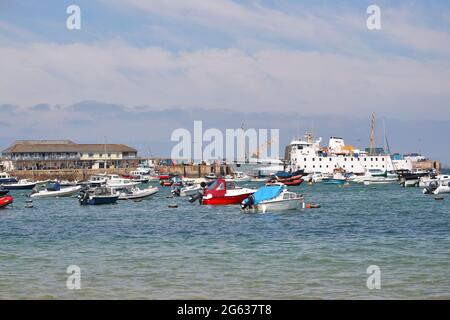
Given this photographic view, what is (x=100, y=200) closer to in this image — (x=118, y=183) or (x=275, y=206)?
(x=275, y=206)

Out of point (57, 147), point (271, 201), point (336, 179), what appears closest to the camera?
point (271, 201)

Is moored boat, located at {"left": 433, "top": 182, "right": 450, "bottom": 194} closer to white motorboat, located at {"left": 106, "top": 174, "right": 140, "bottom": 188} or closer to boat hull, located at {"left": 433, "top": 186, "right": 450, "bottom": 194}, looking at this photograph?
boat hull, located at {"left": 433, "top": 186, "right": 450, "bottom": 194}

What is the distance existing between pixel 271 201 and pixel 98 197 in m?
21.0

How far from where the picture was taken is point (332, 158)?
15550cm

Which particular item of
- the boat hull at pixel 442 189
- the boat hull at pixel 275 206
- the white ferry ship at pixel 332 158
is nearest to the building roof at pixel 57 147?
the white ferry ship at pixel 332 158

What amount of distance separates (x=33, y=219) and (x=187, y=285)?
102 ft

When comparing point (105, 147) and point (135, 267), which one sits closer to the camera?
point (135, 267)

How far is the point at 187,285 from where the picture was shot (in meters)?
19.4

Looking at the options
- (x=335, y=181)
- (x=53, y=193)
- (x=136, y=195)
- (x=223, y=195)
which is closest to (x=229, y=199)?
(x=223, y=195)

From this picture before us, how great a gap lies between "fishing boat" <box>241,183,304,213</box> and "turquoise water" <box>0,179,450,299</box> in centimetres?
301

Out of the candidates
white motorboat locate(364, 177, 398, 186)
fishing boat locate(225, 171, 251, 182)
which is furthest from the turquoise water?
fishing boat locate(225, 171, 251, 182)

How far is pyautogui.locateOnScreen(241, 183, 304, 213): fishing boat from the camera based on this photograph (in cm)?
4791

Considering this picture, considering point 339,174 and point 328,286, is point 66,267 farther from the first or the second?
point 339,174
